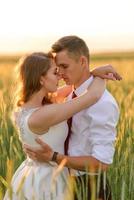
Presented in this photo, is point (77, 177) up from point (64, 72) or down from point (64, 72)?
down

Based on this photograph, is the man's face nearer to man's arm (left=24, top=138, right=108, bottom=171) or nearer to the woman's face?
the woman's face

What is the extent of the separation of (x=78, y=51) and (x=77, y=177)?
493mm

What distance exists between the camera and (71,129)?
2844 millimetres

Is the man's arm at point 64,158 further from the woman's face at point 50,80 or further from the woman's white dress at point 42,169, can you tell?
the woman's face at point 50,80

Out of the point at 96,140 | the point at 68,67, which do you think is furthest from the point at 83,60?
the point at 96,140

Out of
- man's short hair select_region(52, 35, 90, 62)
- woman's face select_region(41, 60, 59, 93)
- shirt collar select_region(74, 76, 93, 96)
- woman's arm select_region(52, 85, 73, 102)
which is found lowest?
woman's arm select_region(52, 85, 73, 102)

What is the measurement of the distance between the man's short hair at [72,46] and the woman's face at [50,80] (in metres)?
0.08

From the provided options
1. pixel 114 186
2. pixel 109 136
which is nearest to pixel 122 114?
pixel 114 186

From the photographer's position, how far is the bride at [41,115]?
2.72m

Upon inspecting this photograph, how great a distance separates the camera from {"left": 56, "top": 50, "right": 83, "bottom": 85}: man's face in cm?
278

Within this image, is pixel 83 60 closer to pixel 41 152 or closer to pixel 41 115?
pixel 41 115

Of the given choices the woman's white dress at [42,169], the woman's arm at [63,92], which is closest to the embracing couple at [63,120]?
the woman's white dress at [42,169]

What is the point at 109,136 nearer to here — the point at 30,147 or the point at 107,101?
the point at 107,101

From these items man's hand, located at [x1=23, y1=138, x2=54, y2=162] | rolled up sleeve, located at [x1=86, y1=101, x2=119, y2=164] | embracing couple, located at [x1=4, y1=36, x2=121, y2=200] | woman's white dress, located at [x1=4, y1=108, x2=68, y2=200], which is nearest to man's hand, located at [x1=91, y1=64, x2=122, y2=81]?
embracing couple, located at [x1=4, y1=36, x2=121, y2=200]
